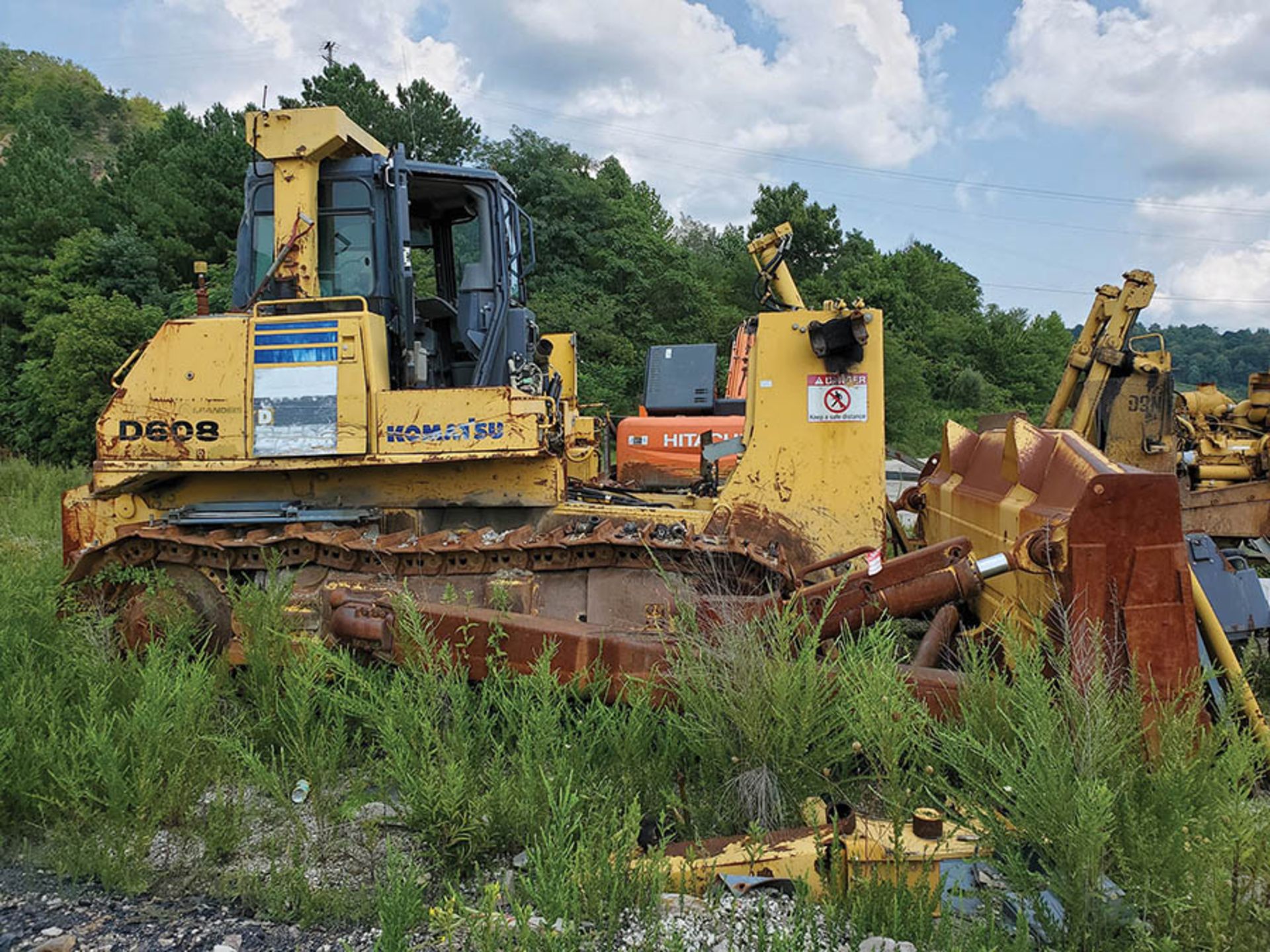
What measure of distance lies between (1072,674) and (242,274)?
5.19 meters

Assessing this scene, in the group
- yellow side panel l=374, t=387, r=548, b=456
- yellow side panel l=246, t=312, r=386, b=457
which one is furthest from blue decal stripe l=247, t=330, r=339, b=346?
yellow side panel l=374, t=387, r=548, b=456

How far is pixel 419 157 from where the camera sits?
3228cm

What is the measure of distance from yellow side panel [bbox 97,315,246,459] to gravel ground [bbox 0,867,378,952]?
2601 mm

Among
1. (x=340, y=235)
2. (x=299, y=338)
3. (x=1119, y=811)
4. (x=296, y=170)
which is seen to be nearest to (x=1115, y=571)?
(x=1119, y=811)

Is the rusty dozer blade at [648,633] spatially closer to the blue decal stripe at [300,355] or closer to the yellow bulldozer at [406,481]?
the yellow bulldozer at [406,481]

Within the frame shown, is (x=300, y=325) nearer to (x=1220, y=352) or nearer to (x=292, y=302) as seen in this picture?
Result: (x=292, y=302)

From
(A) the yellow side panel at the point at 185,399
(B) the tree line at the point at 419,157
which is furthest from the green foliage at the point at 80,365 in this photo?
(A) the yellow side panel at the point at 185,399

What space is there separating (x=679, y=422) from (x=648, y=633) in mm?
5384

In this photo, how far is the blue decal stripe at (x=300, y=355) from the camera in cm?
504

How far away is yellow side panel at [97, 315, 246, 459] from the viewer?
5047 mm

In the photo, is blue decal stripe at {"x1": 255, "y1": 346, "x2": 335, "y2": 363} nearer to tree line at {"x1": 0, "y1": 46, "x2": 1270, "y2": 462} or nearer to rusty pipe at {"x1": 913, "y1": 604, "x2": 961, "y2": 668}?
rusty pipe at {"x1": 913, "y1": 604, "x2": 961, "y2": 668}

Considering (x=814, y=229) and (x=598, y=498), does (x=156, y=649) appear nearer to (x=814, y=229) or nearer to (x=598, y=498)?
(x=598, y=498)

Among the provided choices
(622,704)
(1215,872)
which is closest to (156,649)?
(622,704)

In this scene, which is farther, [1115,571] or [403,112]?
[403,112]
